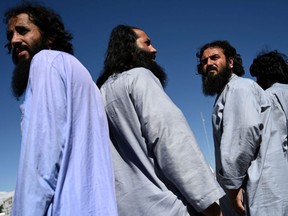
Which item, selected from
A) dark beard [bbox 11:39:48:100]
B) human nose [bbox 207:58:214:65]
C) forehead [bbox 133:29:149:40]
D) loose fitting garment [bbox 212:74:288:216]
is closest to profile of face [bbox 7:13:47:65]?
dark beard [bbox 11:39:48:100]

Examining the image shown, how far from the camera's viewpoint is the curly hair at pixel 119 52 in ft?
7.62

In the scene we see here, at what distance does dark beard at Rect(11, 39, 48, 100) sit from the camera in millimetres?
1935

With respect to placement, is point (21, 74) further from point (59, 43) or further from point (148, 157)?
point (148, 157)

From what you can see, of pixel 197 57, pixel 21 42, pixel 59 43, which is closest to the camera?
pixel 21 42

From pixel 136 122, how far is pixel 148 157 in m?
0.20

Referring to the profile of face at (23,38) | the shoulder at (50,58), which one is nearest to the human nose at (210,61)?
the profile of face at (23,38)

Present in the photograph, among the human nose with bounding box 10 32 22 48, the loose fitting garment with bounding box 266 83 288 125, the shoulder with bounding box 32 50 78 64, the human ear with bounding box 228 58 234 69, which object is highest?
the human nose with bounding box 10 32 22 48

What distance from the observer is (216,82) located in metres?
3.64

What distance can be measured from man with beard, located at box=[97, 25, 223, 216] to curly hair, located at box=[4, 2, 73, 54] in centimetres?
45

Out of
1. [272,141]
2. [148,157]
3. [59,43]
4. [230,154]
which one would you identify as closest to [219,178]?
[230,154]

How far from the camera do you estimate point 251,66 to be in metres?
3.98

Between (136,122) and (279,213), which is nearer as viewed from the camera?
(136,122)

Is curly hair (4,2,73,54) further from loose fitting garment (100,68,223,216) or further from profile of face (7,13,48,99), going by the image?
loose fitting garment (100,68,223,216)

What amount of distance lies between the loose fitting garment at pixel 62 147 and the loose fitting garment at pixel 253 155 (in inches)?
54.7
